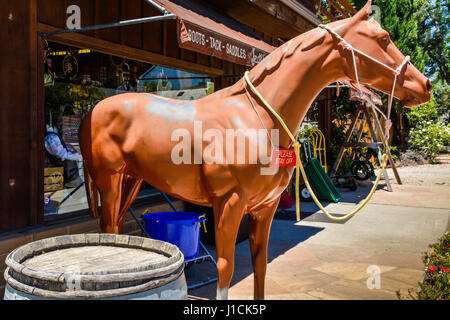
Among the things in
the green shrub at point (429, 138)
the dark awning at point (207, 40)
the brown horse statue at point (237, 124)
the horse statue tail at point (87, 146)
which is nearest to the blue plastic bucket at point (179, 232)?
→ the horse statue tail at point (87, 146)

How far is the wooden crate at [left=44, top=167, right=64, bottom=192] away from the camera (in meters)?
4.77

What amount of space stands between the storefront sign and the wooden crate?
8.24 ft

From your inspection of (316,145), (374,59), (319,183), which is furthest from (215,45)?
(316,145)

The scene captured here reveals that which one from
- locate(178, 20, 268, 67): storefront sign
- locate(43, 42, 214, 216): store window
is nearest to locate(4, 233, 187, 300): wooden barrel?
locate(178, 20, 268, 67): storefront sign

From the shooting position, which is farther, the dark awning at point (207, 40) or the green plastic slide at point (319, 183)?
the green plastic slide at point (319, 183)

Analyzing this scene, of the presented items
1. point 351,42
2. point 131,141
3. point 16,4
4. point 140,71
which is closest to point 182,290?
point 131,141

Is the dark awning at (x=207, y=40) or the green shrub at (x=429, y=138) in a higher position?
the dark awning at (x=207, y=40)

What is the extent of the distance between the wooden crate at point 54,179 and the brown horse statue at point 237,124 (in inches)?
80.2

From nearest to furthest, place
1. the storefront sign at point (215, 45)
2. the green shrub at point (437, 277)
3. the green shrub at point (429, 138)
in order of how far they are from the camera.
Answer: the storefront sign at point (215, 45)
the green shrub at point (437, 277)
the green shrub at point (429, 138)

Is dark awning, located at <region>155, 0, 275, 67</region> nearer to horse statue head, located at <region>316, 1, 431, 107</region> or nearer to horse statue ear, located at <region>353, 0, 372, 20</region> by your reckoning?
horse statue head, located at <region>316, 1, 431, 107</region>

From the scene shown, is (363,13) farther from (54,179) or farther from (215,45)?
(54,179)

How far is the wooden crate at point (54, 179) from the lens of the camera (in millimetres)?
4770

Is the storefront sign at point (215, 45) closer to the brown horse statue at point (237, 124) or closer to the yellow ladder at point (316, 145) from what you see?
the brown horse statue at point (237, 124)

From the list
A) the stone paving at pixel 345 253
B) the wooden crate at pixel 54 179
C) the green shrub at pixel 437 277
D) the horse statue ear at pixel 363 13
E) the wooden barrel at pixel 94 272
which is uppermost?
the horse statue ear at pixel 363 13
